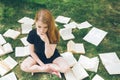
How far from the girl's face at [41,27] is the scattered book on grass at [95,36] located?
1.15 m

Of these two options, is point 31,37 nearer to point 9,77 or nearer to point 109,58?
point 9,77

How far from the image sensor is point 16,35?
3.84m

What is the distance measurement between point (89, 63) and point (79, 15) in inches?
45.0

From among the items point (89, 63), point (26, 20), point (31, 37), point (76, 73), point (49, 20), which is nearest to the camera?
point (49, 20)

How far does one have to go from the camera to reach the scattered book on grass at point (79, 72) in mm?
3170

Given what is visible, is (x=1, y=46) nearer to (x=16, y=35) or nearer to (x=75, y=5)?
(x=16, y=35)

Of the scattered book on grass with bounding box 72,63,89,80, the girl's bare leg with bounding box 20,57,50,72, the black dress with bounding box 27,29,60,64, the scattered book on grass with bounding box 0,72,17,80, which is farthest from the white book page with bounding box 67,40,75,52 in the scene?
the scattered book on grass with bounding box 0,72,17,80

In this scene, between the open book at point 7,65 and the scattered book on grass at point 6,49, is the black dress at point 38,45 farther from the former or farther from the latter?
the scattered book on grass at point 6,49

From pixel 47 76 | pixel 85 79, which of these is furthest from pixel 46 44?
pixel 85 79

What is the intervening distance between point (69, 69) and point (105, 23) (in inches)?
48.9

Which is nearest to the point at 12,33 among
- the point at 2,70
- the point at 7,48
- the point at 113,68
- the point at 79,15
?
the point at 7,48

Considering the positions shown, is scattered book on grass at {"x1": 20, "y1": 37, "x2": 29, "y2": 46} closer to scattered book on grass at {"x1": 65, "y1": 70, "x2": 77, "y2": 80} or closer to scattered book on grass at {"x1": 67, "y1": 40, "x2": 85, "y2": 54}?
scattered book on grass at {"x1": 67, "y1": 40, "x2": 85, "y2": 54}

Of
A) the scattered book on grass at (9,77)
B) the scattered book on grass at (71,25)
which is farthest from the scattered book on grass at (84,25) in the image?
the scattered book on grass at (9,77)

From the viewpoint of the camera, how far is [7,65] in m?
3.37
